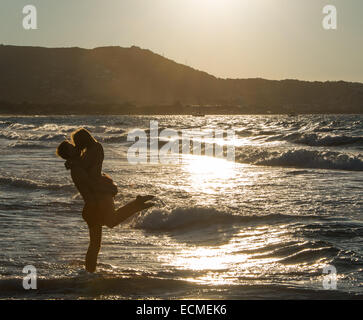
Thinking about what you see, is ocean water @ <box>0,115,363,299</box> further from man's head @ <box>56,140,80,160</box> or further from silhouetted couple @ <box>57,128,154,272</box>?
man's head @ <box>56,140,80,160</box>

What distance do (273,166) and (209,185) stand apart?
354 inches

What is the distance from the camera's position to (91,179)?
24.3ft

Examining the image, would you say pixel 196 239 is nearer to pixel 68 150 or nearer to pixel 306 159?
pixel 68 150

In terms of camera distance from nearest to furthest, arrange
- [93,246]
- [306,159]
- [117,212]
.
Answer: [117,212] → [93,246] → [306,159]

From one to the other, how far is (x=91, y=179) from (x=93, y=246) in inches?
37.3

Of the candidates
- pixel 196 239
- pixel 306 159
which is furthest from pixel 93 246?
A: pixel 306 159

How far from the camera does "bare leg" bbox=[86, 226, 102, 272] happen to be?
7.75 meters

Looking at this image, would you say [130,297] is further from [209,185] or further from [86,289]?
[209,185]

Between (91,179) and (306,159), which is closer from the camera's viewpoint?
(91,179)

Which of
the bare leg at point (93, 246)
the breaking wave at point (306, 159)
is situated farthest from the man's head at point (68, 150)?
the breaking wave at point (306, 159)

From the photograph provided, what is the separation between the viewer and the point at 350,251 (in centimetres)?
902

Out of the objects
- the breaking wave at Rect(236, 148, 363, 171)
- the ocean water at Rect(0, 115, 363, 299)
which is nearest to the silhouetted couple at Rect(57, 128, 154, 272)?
the ocean water at Rect(0, 115, 363, 299)

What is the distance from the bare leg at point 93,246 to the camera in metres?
7.75

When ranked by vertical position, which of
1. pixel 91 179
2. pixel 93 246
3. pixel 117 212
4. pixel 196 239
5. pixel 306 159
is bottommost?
pixel 196 239
